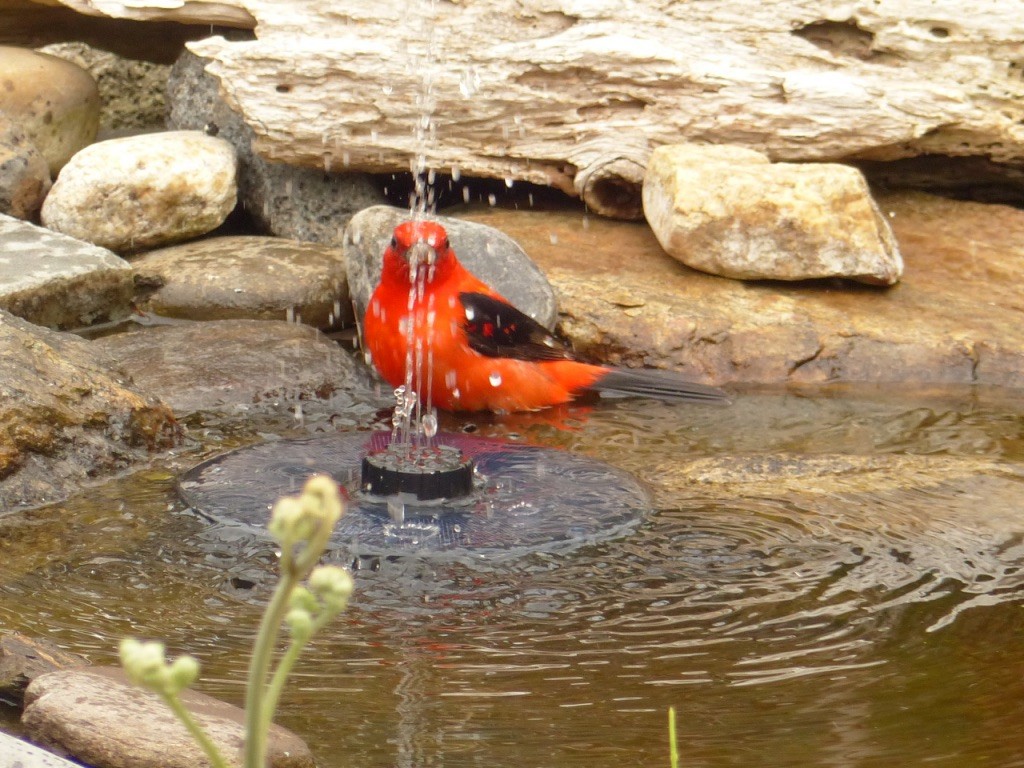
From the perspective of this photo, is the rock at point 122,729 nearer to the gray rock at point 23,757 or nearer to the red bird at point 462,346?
the gray rock at point 23,757

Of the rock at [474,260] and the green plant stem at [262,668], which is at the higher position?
the green plant stem at [262,668]

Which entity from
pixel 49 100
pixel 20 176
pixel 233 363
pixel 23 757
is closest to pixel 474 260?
pixel 233 363

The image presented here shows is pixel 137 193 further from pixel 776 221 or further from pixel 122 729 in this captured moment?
pixel 122 729

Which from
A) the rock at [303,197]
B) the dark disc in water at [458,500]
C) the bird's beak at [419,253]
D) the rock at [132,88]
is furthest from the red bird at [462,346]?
the rock at [132,88]

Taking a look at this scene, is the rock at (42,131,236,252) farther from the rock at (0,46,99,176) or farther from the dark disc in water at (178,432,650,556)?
the dark disc in water at (178,432,650,556)

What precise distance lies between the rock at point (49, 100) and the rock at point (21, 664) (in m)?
→ 5.30

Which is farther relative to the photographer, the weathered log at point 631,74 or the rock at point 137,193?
the rock at point 137,193

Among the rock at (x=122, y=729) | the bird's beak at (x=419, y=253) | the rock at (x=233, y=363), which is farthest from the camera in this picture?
the rock at (x=233, y=363)

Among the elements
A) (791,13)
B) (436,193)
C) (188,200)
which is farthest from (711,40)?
(188,200)

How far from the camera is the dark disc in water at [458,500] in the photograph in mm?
3650

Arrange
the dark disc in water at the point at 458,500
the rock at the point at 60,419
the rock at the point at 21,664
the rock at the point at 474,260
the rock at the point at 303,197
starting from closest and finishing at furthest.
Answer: the rock at the point at 21,664
the dark disc in water at the point at 458,500
the rock at the point at 60,419
the rock at the point at 474,260
the rock at the point at 303,197

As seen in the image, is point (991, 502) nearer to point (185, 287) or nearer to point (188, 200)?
point (185, 287)

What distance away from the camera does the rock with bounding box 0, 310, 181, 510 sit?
4.09 m

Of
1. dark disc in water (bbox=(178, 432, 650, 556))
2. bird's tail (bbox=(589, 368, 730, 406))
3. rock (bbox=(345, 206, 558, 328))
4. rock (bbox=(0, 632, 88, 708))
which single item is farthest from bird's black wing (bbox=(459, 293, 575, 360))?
rock (bbox=(0, 632, 88, 708))
